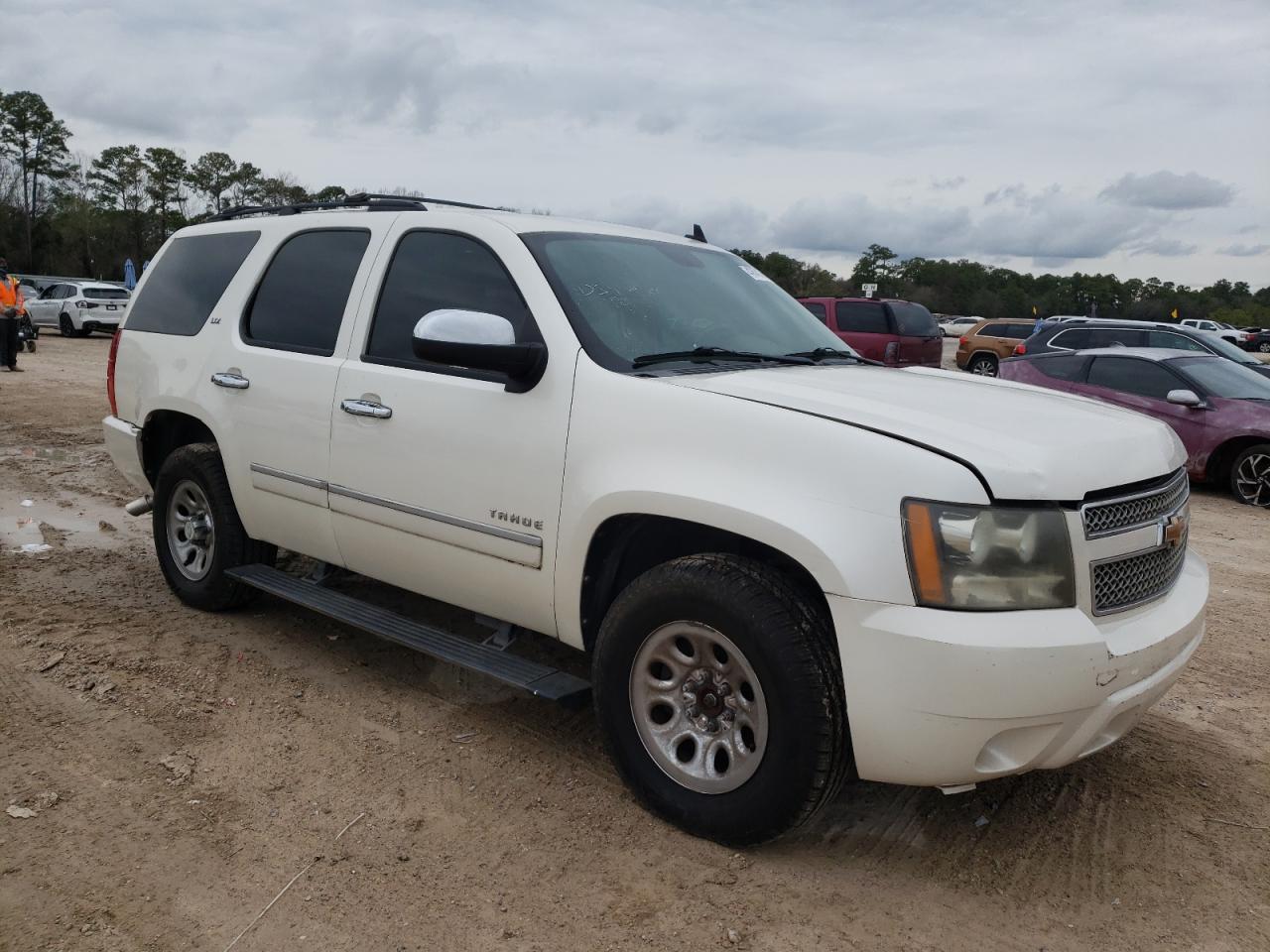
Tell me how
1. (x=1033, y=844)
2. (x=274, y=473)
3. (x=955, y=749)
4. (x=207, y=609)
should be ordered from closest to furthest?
(x=955, y=749)
(x=1033, y=844)
(x=274, y=473)
(x=207, y=609)

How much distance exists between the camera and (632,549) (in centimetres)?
338

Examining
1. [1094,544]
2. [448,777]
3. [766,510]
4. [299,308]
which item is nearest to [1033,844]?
[1094,544]

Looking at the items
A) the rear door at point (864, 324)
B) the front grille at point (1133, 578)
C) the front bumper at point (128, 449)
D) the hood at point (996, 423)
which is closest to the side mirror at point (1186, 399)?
the hood at point (996, 423)

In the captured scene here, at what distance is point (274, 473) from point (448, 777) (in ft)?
5.36

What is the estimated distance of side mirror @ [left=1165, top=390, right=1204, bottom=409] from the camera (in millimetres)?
9883

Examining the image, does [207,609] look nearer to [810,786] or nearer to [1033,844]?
[810,786]

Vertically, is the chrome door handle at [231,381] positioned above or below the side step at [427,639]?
above

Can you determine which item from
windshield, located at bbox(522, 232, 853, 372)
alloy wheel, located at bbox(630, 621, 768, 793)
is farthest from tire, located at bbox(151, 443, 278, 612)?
alloy wheel, located at bbox(630, 621, 768, 793)

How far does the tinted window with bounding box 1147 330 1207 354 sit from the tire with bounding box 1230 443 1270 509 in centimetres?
560

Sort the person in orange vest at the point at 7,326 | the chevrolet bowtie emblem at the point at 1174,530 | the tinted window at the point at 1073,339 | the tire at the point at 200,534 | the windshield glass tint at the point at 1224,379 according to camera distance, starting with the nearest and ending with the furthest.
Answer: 1. the chevrolet bowtie emblem at the point at 1174,530
2. the tire at the point at 200,534
3. the windshield glass tint at the point at 1224,379
4. the person in orange vest at the point at 7,326
5. the tinted window at the point at 1073,339

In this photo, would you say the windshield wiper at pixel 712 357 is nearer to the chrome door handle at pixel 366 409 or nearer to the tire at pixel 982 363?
the chrome door handle at pixel 366 409

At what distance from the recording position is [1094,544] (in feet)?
9.03

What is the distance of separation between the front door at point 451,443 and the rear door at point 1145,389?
27.5ft

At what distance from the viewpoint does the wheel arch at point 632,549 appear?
3156 millimetres
